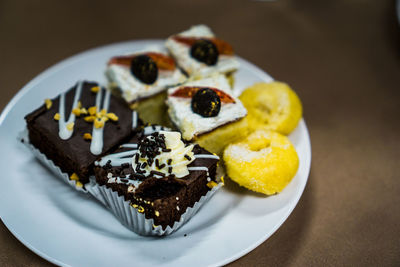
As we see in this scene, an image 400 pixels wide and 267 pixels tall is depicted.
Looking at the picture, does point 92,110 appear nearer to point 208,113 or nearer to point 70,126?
point 70,126

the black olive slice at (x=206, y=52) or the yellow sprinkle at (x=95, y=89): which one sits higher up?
the yellow sprinkle at (x=95, y=89)

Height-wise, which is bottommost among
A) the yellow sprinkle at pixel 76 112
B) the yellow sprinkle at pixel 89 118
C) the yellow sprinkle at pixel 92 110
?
the yellow sprinkle at pixel 89 118

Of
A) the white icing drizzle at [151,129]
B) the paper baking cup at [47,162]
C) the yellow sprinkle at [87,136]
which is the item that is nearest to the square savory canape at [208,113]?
the white icing drizzle at [151,129]

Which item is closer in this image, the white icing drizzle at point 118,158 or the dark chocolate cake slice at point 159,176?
the dark chocolate cake slice at point 159,176

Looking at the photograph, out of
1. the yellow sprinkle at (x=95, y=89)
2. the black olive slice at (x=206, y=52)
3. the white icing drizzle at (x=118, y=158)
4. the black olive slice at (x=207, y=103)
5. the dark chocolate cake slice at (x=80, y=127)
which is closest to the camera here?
the white icing drizzle at (x=118, y=158)

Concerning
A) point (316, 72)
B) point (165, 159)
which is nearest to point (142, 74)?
point (165, 159)

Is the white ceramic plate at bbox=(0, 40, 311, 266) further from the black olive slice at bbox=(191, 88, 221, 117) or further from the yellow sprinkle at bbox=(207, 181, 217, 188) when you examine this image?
the black olive slice at bbox=(191, 88, 221, 117)

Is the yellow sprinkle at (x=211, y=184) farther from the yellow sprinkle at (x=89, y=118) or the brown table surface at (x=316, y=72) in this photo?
the yellow sprinkle at (x=89, y=118)
